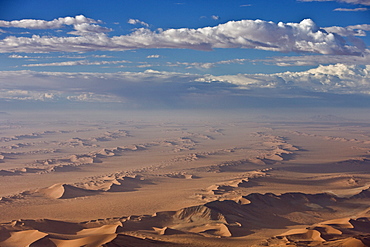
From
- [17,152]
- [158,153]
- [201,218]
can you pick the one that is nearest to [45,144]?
[17,152]

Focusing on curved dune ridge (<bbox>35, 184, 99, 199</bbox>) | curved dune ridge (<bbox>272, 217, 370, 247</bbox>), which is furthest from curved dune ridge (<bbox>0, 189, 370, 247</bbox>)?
curved dune ridge (<bbox>35, 184, 99, 199</bbox>)

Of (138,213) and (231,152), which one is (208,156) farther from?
(138,213)

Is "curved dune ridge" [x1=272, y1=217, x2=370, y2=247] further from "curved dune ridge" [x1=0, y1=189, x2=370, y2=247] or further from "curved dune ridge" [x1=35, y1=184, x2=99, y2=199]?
"curved dune ridge" [x1=35, y1=184, x2=99, y2=199]

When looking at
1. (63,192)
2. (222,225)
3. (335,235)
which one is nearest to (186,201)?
(222,225)

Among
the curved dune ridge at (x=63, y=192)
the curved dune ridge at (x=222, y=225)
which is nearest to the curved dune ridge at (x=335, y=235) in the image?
the curved dune ridge at (x=222, y=225)

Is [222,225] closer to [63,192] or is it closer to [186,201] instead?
[186,201]

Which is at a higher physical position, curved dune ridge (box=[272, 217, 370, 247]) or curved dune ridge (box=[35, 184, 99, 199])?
curved dune ridge (box=[35, 184, 99, 199])

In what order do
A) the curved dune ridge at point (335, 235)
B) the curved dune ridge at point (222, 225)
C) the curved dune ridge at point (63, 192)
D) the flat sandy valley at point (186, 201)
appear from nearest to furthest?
1. the curved dune ridge at point (335, 235)
2. the curved dune ridge at point (222, 225)
3. the flat sandy valley at point (186, 201)
4. the curved dune ridge at point (63, 192)

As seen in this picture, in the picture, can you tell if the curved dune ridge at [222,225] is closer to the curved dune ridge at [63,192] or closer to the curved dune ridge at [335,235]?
the curved dune ridge at [335,235]
